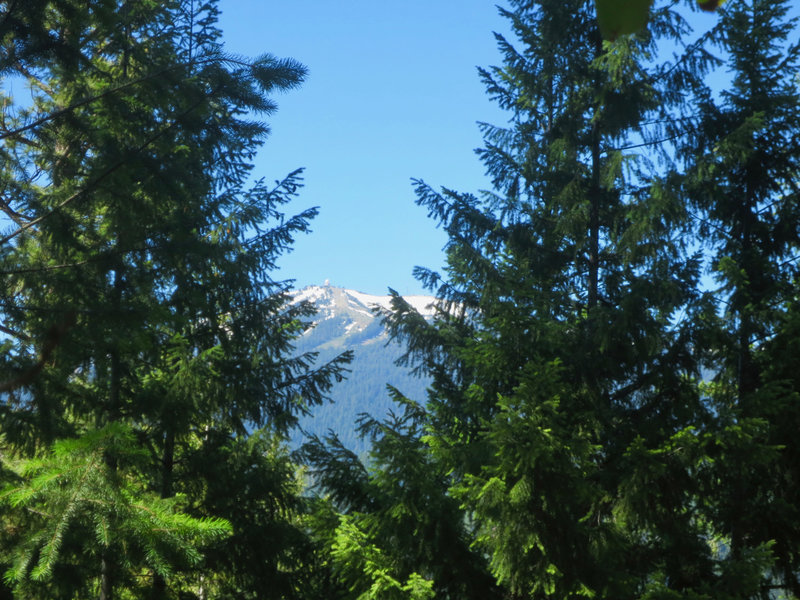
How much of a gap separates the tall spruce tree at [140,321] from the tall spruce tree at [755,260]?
5.82 meters

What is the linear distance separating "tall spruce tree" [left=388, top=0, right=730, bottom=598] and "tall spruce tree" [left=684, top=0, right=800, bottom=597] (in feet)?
2.07

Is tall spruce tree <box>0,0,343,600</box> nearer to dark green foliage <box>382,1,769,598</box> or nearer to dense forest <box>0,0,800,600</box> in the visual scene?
dense forest <box>0,0,800,600</box>

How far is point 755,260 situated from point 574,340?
3.69 m

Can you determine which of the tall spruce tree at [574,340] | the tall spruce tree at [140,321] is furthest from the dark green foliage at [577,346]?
the tall spruce tree at [140,321]

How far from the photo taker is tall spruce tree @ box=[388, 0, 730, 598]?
629cm

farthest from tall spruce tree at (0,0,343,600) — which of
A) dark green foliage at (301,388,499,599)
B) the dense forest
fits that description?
dark green foliage at (301,388,499,599)

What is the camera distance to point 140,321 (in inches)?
220

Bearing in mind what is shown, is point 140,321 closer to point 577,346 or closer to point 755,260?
point 577,346

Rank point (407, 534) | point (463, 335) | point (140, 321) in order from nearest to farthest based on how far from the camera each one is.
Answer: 1. point (140, 321)
2. point (407, 534)
3. point (463, 335)

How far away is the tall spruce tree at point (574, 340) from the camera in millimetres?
6289

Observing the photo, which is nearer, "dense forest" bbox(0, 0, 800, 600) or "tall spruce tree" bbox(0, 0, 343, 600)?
"tall spruce tree" bbox(0, 0, 343, 600)

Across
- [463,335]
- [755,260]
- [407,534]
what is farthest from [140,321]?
[755,260]

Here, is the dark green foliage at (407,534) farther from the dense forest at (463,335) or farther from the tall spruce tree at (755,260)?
the tall spruce tree at (755,260)

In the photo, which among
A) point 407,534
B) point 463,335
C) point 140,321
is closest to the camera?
point 140,321
